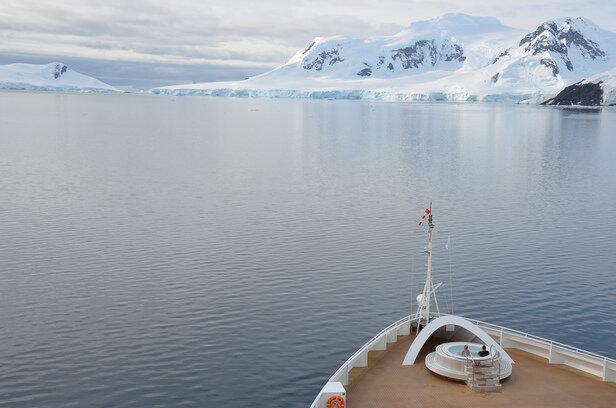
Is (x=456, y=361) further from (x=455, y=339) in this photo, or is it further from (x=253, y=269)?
(x=253, y=269)

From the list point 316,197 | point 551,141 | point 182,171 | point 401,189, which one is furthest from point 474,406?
point 551,141

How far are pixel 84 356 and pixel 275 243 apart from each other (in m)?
28.6

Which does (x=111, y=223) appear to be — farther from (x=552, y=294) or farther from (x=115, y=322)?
(x=552, y=294)

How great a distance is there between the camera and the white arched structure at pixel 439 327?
34.5 m

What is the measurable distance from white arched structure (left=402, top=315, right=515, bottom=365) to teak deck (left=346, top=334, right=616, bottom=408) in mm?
536

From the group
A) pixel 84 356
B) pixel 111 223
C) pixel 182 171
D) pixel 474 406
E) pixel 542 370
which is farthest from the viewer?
pixel 182 171

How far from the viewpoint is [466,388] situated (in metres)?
31.3

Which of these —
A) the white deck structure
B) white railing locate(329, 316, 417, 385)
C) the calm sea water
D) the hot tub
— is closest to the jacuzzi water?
the hot tub

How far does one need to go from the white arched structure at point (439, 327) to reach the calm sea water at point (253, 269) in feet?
20.0

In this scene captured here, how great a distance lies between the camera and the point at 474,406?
97.5ft

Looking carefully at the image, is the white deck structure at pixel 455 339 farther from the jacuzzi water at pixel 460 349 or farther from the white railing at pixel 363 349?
the jacuzzi water at pixel 460 349

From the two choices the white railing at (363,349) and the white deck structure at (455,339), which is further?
the white railing at (363,349)

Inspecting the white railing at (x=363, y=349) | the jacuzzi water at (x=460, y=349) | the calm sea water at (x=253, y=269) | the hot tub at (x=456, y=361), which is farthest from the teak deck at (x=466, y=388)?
the calm sea water at (x=253, y=269)

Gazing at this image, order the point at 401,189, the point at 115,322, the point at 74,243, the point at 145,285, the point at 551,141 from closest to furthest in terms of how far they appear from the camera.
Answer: the point at 115,322 < the point at 145,285 < the point at 74,243 < the point at 401,189 < the point at 551,141
